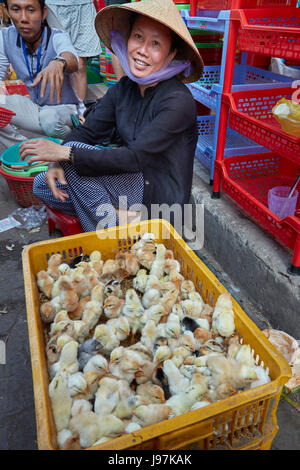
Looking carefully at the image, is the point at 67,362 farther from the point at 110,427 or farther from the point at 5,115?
the point at 5,115

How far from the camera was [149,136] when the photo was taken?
2023 mm

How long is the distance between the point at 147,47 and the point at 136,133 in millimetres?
495

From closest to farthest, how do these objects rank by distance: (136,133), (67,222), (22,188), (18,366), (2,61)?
1. (18,366)
2. (136,133)
3. (67,222)
4. (22,188)
5. (2,61)

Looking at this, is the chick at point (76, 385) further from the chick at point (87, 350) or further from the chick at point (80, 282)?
the chick at point (80, 282)

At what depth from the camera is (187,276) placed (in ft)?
6.42

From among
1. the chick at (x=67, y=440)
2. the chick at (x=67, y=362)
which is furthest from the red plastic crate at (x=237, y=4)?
the chick at (x=67, y=440)

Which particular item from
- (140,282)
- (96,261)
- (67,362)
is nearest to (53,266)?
(96,261)

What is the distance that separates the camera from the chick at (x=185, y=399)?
1219 mm

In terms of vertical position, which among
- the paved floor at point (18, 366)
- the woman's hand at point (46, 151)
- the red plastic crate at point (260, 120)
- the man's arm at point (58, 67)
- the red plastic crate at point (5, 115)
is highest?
the man's arm at point (58, 67)

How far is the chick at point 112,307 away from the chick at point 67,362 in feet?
0.97

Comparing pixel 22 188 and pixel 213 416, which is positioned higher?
pixel 213 416

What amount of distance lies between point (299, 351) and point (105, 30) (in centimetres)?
223

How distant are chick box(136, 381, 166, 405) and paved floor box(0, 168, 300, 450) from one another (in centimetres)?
68

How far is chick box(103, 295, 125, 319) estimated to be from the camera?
67.7 inches
